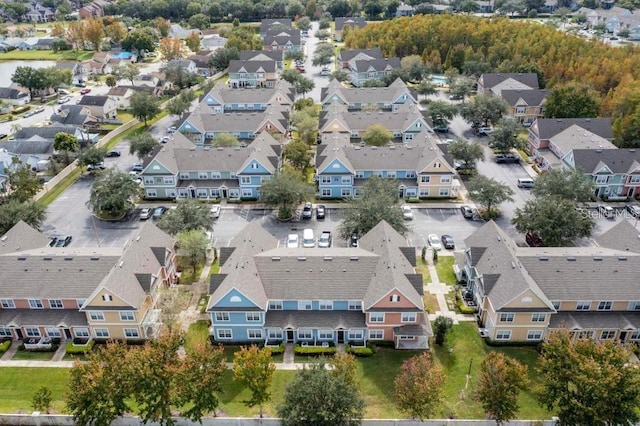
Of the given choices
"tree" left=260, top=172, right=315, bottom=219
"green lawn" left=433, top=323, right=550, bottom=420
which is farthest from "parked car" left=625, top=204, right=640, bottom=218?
"tree" left=260, top=172, right=315, bottom=219

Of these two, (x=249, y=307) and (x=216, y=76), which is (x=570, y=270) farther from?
(x=216, y=76)

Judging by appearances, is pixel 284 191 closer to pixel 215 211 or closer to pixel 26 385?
pixel 215 211

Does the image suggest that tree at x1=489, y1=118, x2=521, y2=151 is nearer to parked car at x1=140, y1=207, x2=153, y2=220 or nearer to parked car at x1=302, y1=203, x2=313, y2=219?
parked car at x1=302, y1=203, x2=313, y2=219

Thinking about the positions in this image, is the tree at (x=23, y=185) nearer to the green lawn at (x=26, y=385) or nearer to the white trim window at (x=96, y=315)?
the white trim window at (x=96, y=315)

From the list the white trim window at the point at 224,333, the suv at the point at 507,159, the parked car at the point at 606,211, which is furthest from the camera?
the suv at the point at 507,159

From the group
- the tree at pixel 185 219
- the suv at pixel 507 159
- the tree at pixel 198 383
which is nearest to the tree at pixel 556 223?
the suv at pixel 507 159

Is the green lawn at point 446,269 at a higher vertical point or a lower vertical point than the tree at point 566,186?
lower

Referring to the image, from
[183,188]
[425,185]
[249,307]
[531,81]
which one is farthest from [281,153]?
[531,81]
